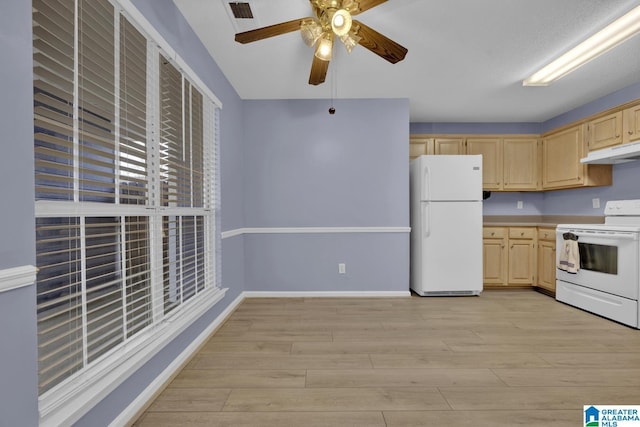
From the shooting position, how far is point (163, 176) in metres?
1.93

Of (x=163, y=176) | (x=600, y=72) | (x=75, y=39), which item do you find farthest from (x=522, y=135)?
(x=75, y=39)

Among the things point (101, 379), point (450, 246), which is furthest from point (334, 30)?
point (450, 246)

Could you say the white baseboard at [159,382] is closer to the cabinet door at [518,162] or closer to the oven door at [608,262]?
the oven door at [608,262]

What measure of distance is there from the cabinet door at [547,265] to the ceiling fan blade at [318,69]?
11.7 ft

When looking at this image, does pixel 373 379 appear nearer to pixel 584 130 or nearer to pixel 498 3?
pixel 498 3

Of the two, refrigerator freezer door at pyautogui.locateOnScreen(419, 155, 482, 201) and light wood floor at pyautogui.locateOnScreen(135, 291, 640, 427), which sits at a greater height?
refrigerator freezer door at pyautogui.locateOnScreen(419, 155, 482, 201)

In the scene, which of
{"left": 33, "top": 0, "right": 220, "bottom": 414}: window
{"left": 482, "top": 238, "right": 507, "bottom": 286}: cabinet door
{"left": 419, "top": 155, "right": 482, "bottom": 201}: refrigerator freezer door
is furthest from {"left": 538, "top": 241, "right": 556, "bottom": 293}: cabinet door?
{"left": 33, "top": 0, "right": 220, "bottom": 414}: window

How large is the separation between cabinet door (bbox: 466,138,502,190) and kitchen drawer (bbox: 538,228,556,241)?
0.76 metres

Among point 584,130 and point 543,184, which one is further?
point 543,184

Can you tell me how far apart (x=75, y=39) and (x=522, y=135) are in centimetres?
496

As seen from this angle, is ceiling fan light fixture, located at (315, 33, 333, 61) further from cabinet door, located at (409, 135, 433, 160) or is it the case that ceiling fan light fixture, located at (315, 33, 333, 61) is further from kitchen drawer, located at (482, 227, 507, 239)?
kitchen drawer, located at (482, 227, 507, 239)

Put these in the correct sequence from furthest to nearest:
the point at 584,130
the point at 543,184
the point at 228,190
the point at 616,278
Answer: the point at 543,184 → the point at 584,130 → the point at 228,190 → the point at 616,278

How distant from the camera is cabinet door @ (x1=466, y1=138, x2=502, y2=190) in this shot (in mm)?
4328

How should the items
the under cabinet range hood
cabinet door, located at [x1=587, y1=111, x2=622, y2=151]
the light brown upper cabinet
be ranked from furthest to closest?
the light brown upper cabinet → cabinet door, located at [x1=587, y1=111, x2=622, y2=151] → the under cabinet range hood
